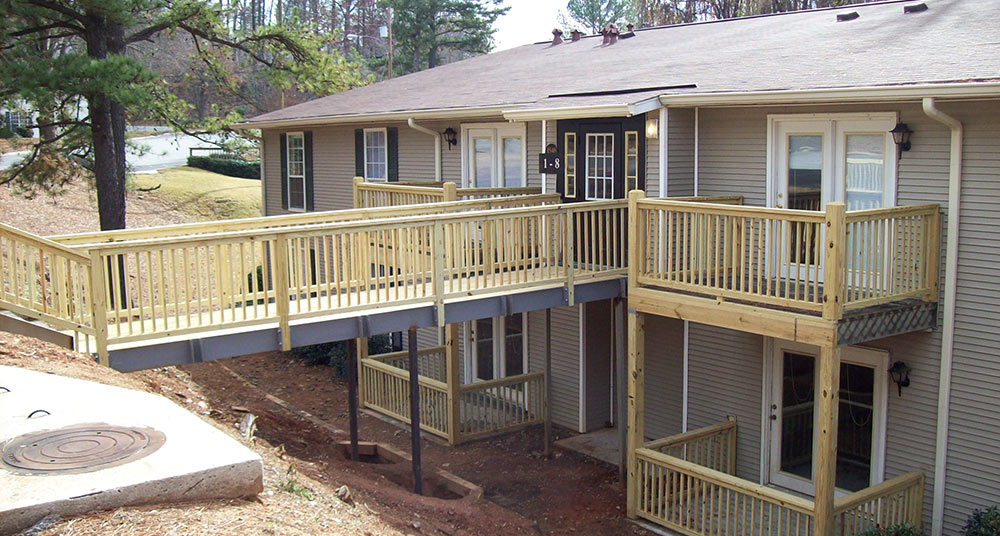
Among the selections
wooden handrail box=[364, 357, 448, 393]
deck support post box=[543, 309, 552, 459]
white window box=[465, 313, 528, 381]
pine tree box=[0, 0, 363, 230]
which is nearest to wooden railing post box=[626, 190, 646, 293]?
deck support post box=[543, 309, 552, 459]

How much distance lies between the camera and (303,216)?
428 inches

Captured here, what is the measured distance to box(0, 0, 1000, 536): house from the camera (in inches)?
345

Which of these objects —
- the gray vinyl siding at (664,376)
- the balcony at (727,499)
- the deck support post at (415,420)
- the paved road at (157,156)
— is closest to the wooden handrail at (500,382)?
the gray vinyl siding at (664,376)

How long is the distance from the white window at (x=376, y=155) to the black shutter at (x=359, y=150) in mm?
78

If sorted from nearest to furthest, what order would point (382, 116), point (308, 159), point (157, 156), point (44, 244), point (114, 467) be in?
point (114, 467), point (44, 244), point (382, 116), point (308, 159), point (157, 156)

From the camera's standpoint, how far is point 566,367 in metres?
14.2

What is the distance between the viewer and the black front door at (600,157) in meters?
11.8

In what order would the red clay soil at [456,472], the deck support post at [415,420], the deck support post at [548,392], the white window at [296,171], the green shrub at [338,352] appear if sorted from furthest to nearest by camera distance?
the white window at [296,171]
the green shrub at [338,352]
the deck support post at [548,392]
the deck support post at [415,420]
the red clay soil at [456,472]

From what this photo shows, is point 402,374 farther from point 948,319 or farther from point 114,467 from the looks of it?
point 114,467

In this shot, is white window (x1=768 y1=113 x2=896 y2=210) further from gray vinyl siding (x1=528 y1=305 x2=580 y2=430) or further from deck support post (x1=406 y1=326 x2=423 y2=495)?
deck support post (x1=406 y1=326 x2=423 y2=495)

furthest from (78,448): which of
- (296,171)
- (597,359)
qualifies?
(296,171)

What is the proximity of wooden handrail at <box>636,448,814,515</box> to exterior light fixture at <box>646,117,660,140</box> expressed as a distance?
3.82m

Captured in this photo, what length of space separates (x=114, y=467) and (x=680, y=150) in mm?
7874

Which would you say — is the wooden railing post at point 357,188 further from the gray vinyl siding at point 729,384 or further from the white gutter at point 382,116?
the gray vinyl siding at point 729,384
